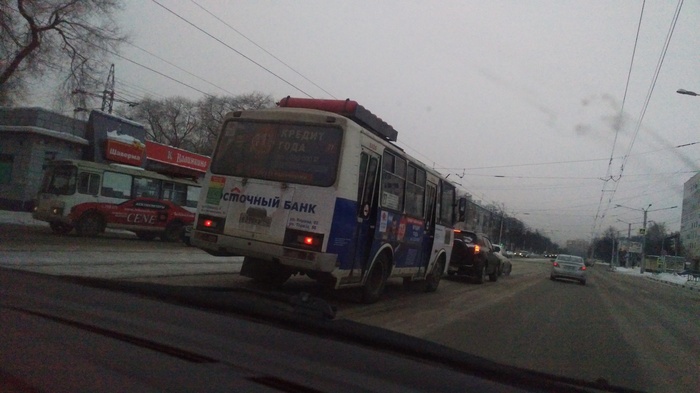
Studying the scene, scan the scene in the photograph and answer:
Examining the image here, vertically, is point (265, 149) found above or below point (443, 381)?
above

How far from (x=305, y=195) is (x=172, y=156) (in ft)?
97.7

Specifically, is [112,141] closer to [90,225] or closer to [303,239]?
[90,225]

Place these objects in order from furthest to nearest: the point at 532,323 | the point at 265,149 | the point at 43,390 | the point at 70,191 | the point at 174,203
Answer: the point at 174,203 → the point at 70,191 → the point at 532,323 → the point at 265,149 → the point at 43,390

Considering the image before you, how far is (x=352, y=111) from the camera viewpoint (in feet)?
30.1

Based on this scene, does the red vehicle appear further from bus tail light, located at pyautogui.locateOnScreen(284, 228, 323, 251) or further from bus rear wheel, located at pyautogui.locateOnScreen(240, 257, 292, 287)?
bus tail light, located at pyautogui.locateOnScreen(284, 228, 323, 251)

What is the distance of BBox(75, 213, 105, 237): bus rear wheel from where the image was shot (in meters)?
18.7

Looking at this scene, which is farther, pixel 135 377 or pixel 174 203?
pixel 174 203

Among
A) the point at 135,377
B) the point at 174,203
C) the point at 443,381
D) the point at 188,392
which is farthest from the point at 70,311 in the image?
the point at 174,203

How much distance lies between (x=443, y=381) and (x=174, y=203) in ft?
71.2

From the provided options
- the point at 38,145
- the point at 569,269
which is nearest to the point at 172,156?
the point at 38,145

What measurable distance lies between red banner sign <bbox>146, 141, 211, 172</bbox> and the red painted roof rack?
23605mm

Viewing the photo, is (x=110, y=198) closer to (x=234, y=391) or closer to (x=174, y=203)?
(x=174, y=203)

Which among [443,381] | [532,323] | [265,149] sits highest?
[265,149]

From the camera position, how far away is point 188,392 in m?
2.14
